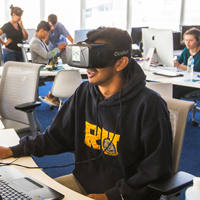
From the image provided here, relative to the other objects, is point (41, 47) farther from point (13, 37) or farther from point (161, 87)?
point (161, 87)

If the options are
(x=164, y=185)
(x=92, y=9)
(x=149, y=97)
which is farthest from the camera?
(x=92, y=9)

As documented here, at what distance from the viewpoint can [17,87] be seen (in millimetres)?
2438

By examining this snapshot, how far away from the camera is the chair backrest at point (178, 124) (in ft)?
4.19

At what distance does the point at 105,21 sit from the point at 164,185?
7498 millimetres

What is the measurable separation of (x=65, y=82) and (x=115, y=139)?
86.6 inches

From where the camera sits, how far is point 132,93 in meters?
1.24

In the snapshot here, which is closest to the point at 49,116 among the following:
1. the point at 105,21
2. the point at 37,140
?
the point at 37,140

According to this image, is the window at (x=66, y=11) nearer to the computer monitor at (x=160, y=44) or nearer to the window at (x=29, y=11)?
the window at (x=29, y=11)

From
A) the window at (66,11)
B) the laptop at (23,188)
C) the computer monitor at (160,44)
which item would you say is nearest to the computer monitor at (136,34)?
the computer monitor at (160,44)

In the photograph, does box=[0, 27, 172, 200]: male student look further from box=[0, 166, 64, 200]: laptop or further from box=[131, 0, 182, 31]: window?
box=[131, 0, 182, 31]: window

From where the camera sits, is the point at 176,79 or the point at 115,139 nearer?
the point at 115,139

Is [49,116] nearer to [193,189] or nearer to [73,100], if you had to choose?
[73,100]

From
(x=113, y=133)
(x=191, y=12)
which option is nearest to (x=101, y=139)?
(x=113, y=133)

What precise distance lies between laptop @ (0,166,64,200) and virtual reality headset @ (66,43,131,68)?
482mm
